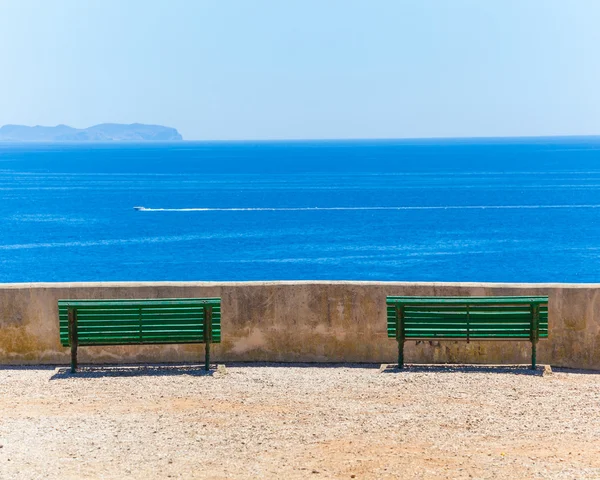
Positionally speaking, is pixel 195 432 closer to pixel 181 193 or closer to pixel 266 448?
pixel 266 448

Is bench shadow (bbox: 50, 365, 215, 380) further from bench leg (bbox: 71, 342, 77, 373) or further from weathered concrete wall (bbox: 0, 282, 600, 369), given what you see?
weathered concrete wall (bbox: 0, 282, 600, 369)

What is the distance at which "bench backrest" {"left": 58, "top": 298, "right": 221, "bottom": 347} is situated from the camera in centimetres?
1057

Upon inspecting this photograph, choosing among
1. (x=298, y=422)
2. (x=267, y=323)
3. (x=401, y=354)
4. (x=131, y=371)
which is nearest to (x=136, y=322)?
(x=131, y=371)

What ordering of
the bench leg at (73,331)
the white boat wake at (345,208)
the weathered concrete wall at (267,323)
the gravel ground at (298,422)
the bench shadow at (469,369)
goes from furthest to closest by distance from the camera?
the white boat wake at (345,208) < the weathered concrete wall at (267,323) < the bench shadow at (469,369) < the bench leg at (73,331) < the gravel ground at (298,422)

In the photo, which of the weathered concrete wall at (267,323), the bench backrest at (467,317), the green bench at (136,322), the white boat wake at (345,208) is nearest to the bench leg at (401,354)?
the bench backrest at (467,317)

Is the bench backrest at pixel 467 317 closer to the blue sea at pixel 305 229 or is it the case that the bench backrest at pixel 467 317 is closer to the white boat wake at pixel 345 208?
the blue sea at pixel 305 229

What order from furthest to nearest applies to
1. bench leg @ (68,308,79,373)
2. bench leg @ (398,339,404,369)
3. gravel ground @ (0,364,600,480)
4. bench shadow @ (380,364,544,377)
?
bench leg @ (398,339,404,369)
bench shadow @ (380,364,544,377)
bench leg @ (68,308,79,373)
gravel ground @ (0,364,600,480)

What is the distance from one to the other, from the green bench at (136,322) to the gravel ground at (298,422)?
0.40 meters

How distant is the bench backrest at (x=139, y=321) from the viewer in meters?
10.6

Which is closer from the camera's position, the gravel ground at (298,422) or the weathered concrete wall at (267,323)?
the gravel ground at (298,422)

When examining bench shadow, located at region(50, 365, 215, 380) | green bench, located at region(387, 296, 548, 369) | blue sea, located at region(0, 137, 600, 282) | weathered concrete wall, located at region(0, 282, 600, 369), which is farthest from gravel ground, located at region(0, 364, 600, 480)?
blue sea, located at region(0, 137, 600, 282)

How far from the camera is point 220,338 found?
35.6ft

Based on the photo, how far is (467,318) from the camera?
10.7 m

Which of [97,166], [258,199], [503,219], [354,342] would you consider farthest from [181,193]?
[354,342]
